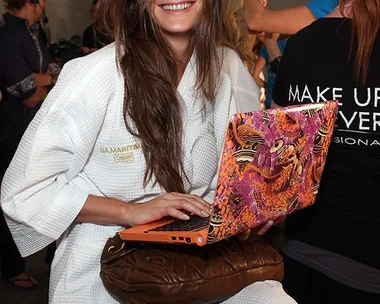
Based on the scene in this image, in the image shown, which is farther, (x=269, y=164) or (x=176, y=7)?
(x=176, y=7)

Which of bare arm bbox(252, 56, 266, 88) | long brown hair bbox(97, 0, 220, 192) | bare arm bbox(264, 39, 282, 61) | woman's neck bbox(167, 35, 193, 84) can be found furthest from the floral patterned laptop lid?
bare arm bbox(252, 56, 266, 88)

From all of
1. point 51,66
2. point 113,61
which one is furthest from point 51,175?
point 51,66

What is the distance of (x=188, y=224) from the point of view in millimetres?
1256

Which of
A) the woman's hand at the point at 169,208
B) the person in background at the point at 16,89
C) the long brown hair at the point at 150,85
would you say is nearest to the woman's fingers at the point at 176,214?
the woman's hand at the point at 169,208

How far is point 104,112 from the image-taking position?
1390 millimetres

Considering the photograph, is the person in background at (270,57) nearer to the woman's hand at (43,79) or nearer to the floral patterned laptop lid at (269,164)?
the woman's hand at (43,79)

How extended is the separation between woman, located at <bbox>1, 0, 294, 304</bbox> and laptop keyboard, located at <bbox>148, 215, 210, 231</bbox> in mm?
19

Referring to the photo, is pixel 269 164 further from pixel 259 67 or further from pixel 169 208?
pixel 259 67

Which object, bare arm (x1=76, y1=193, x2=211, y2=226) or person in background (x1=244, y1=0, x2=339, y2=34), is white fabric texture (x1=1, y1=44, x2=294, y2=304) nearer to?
bare arm (x1=76, y1=193, x2=211, y2=226)

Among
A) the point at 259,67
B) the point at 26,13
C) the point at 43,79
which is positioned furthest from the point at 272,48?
the point at 26,13

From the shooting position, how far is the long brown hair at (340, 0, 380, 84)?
1.33 metres

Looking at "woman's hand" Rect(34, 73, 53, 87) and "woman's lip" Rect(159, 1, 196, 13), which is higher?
"woman's lip" Rect(159, 1, 196, 13)

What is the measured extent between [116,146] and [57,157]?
13 centimetres

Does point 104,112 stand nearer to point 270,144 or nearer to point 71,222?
point 71,222
